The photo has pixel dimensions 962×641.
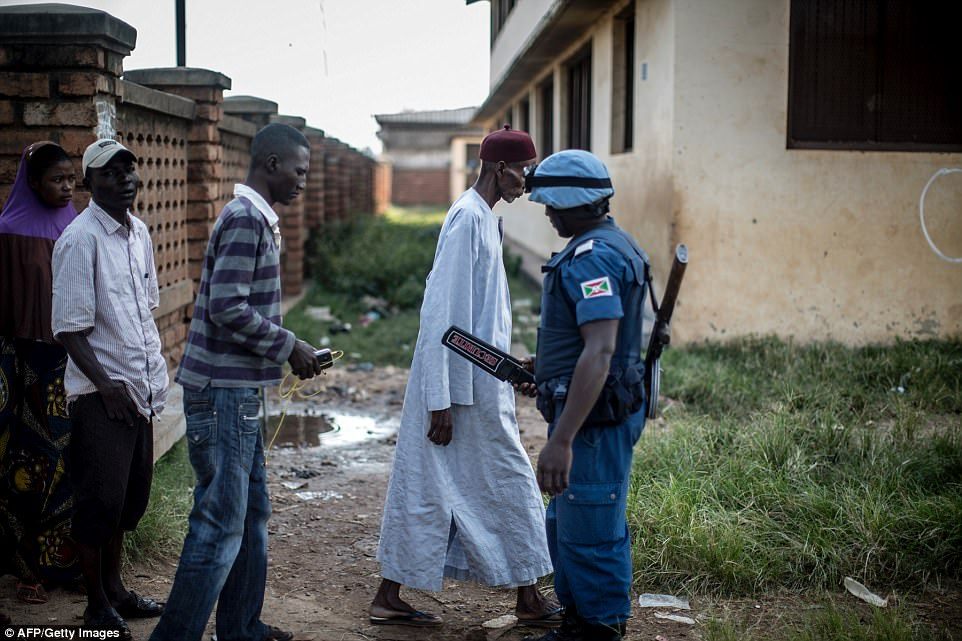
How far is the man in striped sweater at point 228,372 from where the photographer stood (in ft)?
10.3

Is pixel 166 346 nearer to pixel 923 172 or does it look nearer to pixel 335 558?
pixel 335 558

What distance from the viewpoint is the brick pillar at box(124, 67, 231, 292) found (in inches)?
284

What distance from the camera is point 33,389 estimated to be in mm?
3986

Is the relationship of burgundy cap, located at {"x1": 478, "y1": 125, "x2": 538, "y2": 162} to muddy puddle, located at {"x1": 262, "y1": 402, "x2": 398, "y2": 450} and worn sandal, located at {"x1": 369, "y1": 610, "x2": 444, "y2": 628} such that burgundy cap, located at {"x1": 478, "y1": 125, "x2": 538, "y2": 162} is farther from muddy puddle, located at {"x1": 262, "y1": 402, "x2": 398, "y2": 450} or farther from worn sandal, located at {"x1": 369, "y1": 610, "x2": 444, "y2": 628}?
muddy puddle, located at {"x1": 262, "y1": 402, "x2": 398, "y2": 450}

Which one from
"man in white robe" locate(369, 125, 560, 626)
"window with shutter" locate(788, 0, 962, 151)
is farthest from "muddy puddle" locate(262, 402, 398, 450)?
"window with shutter" locate(788, 0, 962, 151)

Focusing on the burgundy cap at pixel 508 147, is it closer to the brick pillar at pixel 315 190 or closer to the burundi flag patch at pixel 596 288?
the burundi flag patch at pixel 596 288

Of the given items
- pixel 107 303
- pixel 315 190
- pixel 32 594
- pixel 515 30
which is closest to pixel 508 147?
pixel 107 303

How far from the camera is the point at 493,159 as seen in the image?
3906mm

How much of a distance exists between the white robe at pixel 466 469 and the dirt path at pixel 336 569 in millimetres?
282

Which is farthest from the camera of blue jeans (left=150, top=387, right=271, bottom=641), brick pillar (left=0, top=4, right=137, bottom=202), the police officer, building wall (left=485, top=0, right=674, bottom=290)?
building wall (left=485, top=0, right=674, bottom=290)

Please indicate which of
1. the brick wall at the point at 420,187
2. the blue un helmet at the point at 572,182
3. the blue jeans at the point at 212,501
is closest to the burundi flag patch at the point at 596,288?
the blue un helmet at the point at 572,182

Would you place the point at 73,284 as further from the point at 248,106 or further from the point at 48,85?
the point at 248,106

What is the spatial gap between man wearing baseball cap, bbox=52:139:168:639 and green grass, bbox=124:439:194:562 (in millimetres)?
751

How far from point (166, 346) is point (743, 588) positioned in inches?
166
